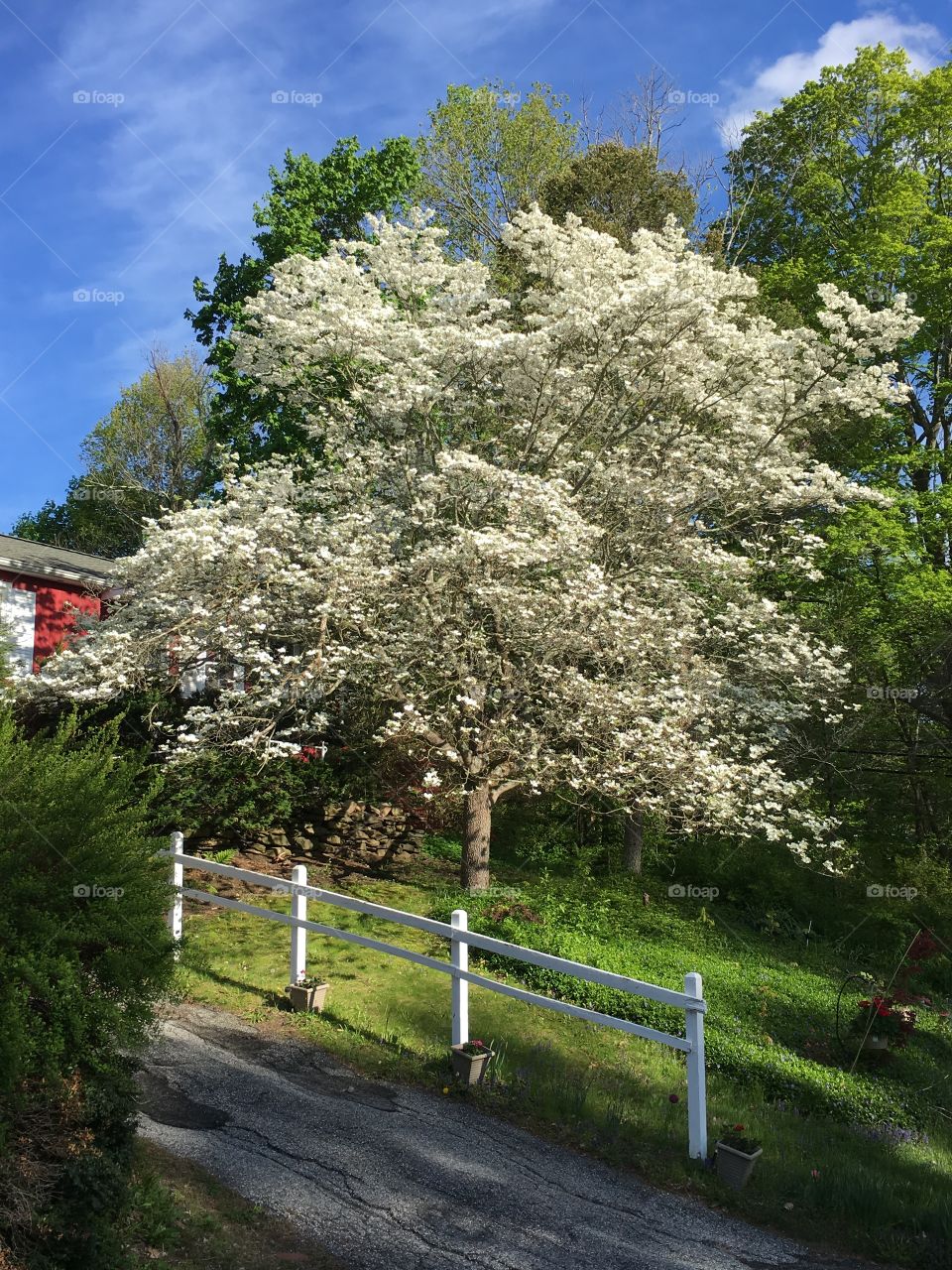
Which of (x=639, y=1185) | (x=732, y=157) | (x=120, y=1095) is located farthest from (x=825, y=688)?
(x=732, y=157)

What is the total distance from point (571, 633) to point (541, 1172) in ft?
25.8

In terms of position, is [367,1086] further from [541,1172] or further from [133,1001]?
[133,1001]

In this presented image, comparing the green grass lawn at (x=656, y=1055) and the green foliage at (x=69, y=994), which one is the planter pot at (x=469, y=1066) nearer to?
the green grass lawn at (x=656, y=1055)

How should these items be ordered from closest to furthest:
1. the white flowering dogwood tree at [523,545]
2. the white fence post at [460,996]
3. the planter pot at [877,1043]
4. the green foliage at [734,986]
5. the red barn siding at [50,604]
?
the white fence post at [460,996] → the green foliage at [734,986] → the planter pot at [877,1043] → the white flowering dogwood tree at [523,545] → the red barn siding at [50,604]

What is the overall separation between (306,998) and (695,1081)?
401 centimetres

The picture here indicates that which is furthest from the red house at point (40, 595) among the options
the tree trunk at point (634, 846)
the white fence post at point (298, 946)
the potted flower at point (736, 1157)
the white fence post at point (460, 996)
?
the potted flower at point (736, 1157)

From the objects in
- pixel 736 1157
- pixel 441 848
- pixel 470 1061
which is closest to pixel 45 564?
pixel 441 848

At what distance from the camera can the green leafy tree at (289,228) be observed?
2306 cm

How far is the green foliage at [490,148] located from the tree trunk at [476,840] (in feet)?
79.8

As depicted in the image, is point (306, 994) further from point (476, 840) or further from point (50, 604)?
point (50, 604)

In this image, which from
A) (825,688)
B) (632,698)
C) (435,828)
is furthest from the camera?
(435,828)

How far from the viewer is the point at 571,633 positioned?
13.6m

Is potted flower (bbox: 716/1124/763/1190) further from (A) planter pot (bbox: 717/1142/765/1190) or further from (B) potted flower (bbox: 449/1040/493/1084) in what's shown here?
(B) potted flower (bbox: 449/1040/493/1084)

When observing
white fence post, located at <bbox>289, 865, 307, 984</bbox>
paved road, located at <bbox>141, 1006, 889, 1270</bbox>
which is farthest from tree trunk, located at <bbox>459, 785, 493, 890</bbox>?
paved road, located at <bbox>141, 1006, 889, 1270</bbox>
